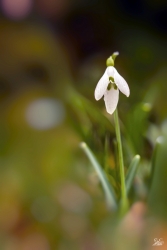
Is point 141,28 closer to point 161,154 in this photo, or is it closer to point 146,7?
point 146,7

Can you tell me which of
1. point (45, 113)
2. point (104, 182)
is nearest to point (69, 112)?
point (45, 113)

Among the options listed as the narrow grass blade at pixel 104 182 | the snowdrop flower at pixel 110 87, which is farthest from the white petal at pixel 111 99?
the narrow grass blade at pixel 104 182

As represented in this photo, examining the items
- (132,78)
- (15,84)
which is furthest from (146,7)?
(15,84)

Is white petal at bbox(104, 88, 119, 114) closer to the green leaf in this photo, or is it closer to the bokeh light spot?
the green leaf

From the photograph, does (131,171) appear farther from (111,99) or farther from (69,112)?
(69,112)

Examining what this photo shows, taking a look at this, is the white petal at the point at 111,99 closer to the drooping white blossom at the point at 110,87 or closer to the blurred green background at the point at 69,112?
the drooping white blossom at the point at 110,87
